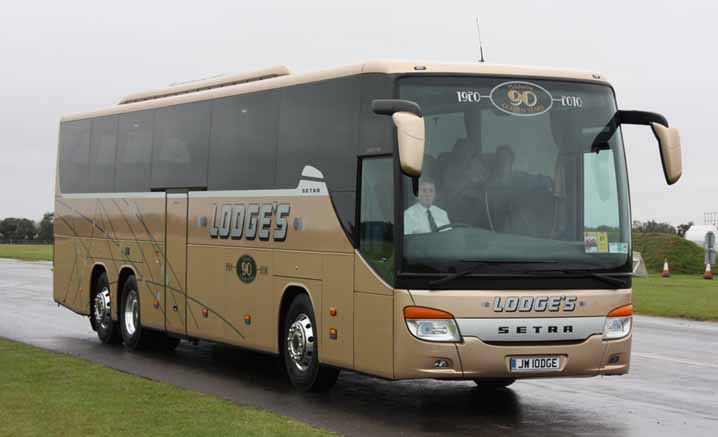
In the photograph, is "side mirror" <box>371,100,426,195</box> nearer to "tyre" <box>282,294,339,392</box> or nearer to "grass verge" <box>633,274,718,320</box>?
"tyre" <box>282,294,339,392</box>

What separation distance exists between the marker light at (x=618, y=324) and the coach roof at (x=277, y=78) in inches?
86.1

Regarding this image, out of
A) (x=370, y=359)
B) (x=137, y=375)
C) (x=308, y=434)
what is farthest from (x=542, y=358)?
(x=137, y=375)

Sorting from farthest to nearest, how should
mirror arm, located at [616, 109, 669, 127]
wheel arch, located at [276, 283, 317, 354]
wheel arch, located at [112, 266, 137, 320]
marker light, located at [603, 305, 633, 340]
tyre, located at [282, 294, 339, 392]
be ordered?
1. wheel arch, located at [112, 266, 137, 320]
2. wheel arch, located at [276, 283, 317, 354]
3. tyre, located at [282, 294, 339, 392]
4. mirror arm, located at [616, 109, 669, 127]
5. marker light, located at [603, 305, 633, 340]

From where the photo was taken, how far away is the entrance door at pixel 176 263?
A: 16.7 metres

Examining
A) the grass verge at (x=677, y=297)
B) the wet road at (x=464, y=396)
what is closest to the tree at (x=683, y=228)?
the grass verge at (x=677, y=297)

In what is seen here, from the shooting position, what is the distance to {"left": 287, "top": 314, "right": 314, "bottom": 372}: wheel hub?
13453 millimetres

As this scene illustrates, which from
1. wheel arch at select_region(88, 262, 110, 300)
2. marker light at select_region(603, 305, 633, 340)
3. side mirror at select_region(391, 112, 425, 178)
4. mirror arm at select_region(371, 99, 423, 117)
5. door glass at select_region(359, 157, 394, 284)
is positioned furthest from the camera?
wheel arch at select_region(88, 262, 110, 300)

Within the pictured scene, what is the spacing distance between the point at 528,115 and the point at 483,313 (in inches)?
74.9

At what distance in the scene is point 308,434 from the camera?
10281 millimetres

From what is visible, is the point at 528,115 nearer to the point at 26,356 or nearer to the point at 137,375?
the point at 137,375

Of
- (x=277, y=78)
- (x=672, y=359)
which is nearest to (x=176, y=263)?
(x=277, y=78)

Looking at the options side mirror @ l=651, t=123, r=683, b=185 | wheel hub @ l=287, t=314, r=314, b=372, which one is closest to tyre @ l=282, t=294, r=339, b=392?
wheel hub @ l=287, t=314, r=314, b=372

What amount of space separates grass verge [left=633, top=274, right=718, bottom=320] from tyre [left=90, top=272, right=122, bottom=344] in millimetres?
12288

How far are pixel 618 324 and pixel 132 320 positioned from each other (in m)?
8.55
